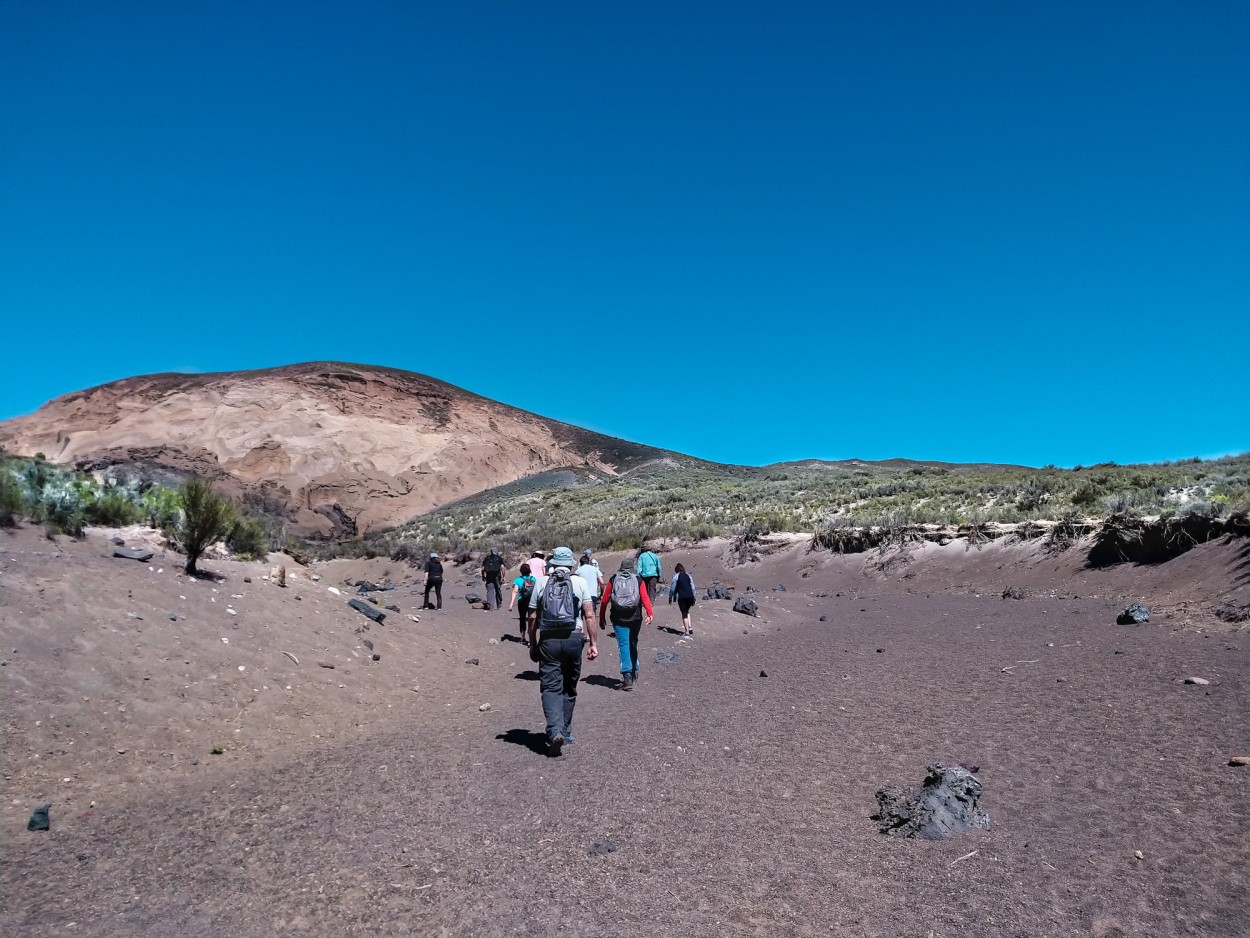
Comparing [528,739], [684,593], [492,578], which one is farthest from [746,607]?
[528,739]

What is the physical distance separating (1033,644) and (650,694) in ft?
18.4

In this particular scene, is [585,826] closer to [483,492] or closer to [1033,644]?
[1033,644]

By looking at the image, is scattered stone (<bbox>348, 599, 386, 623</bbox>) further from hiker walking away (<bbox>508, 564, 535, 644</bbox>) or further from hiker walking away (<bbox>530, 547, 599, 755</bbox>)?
hiker walking away (<bbox>530, 547, 599, 755</bbox>)

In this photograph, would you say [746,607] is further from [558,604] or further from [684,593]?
[558,604]

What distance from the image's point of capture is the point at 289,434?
58406 millimetres

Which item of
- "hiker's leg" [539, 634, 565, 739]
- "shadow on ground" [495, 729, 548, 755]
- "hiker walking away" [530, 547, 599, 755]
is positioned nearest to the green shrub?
"shadow on ground" [495, 729, 548, 755]

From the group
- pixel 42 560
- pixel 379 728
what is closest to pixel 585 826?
pixel 379 728

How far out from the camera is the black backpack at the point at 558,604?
6383 millimetres

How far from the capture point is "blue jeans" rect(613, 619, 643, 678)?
9.30 meters

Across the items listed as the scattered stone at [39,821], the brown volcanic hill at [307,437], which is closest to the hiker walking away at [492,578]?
the scattered stone at [39,821]

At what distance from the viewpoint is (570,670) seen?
6.52m

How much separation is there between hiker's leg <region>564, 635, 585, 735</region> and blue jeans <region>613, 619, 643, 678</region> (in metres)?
2.67

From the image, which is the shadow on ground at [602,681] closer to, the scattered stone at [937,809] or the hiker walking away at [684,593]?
the hiker walking away at [684,593]

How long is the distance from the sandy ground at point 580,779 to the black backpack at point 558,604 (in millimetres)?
1139
